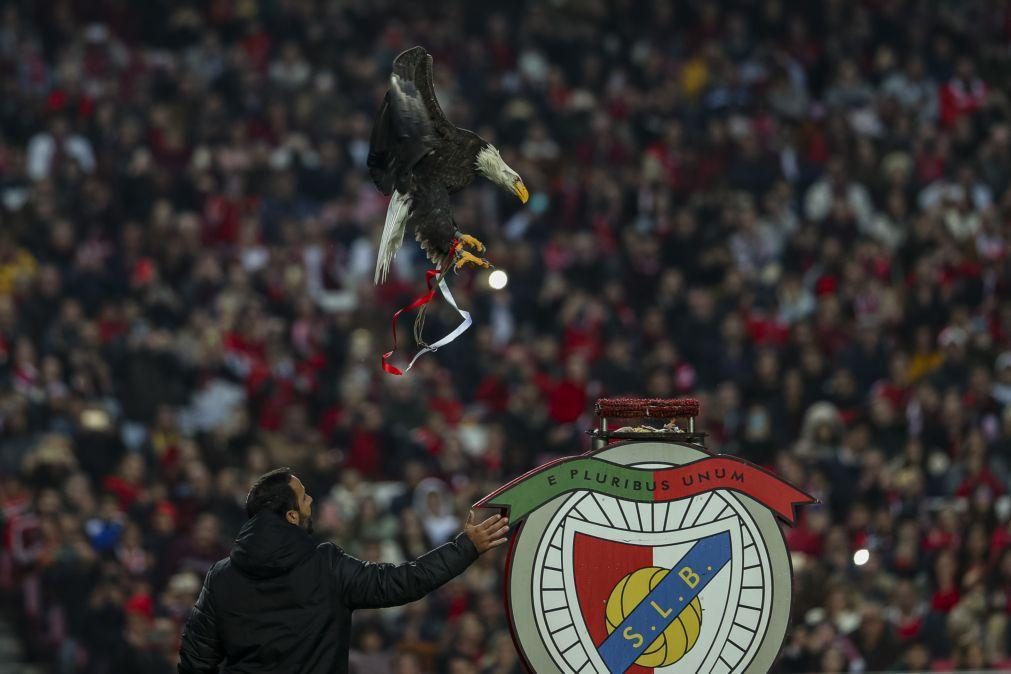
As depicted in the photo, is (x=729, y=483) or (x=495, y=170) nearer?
(x=729, y=483)

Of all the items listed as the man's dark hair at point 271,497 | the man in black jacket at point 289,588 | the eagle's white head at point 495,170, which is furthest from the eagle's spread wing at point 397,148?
the man in black jacket at point 289,588

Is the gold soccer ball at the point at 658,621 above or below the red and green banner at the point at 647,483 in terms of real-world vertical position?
below

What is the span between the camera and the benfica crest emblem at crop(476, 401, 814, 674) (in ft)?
21.3

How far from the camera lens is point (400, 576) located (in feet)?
20.9

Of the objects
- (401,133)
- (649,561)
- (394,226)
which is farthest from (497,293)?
(649,561)

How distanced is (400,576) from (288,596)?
405mm

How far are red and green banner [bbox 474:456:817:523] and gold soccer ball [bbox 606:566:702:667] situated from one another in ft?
0.91

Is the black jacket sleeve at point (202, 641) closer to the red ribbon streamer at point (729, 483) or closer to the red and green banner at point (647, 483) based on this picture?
the red and green banner at point (647, 483)

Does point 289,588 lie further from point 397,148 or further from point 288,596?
point 397,148

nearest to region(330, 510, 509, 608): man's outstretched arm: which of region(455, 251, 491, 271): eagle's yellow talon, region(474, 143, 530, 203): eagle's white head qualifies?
region(455, 251, 491, 271): eagle's yellow talon

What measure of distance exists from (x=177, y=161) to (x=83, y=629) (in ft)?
22.0

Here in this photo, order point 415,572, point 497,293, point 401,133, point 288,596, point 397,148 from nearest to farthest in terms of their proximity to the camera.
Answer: point 415,572 → point 288,596 → point 401,133 → point 397,148 → point 497,293

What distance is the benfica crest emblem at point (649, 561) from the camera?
648 centimetres

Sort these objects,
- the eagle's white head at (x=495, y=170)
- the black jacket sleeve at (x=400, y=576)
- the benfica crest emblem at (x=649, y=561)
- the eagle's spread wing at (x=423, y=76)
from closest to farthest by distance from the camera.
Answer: the black jacket sleeve at (x=400, y=576) → the benfica crest emblem at (x=649, y=561) → the eagle's spread wing at (x=423, y=76) → the eagle's white head at (x=495, y=170)
